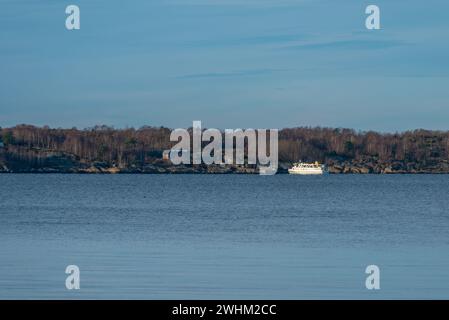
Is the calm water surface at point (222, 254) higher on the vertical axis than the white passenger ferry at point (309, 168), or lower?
lower

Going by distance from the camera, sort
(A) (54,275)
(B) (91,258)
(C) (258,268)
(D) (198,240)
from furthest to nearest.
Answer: (D) (198,240) → (B) (91,258) → (C) (258,268) → (A) (54,275)

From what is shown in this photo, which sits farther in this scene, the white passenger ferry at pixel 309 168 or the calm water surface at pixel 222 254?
the white passenger ferry at pixel 309 168

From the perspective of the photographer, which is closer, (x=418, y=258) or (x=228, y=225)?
(x=418, y=258)

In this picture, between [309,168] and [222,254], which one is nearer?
[222,254]

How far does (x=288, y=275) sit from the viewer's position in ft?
89.2

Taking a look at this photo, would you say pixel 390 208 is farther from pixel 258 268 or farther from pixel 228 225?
pixel 258 268

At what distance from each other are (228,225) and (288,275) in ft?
67.4

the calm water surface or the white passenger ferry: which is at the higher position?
the white passenger ferry

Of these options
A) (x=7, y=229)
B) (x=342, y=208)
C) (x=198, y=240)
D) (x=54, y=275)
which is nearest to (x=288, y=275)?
(x=54, y=275)

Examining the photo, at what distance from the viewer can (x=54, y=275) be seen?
2688 cm

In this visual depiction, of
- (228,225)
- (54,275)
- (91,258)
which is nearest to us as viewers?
(54,275)

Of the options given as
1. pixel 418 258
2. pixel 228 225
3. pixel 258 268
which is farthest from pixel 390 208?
pixel 258 268

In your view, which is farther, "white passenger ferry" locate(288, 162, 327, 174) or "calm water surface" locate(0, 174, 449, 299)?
"white passenger ferry" locate(288, 162, 327, 174)
